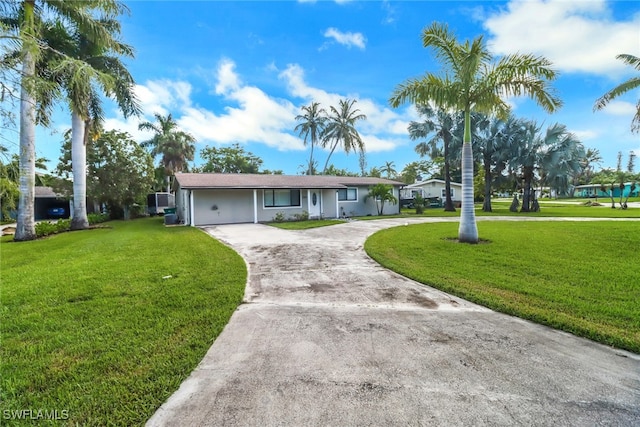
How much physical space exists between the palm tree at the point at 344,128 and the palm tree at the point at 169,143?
14.3 metres

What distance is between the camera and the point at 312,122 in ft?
102

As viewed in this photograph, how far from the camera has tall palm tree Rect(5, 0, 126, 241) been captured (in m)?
3.85

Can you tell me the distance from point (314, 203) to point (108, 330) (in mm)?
15783

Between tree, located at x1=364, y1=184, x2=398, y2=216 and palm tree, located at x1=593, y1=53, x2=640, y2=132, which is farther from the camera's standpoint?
tree, located at x1=364, y1=184, x2=398, y2=216

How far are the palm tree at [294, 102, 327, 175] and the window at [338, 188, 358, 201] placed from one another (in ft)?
43.6

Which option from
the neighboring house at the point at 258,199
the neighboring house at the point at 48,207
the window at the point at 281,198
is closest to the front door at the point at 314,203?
the neighboring house at the point at 258,199

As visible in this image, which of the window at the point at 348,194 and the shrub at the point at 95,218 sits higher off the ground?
the window at the point at 348,194

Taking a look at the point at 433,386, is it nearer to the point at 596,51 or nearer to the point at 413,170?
the point at 596,51

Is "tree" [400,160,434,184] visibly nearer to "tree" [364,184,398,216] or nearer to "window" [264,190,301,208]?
"tree" [364,184,398,216]

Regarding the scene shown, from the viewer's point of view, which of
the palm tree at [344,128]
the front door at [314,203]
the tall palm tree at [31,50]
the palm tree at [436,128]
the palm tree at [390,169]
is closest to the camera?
the tall palm tree at [31,50]

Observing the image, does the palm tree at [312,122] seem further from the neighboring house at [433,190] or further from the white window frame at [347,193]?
the white window frame at [347,193]

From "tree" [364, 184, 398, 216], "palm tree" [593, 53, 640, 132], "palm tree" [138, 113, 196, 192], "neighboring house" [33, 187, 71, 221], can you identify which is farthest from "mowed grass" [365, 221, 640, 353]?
"neighboring house" [33, 187, 71, 221]

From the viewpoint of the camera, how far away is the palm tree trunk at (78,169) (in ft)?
45.6

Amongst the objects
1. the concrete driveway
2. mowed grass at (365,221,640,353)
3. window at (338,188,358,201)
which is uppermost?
window at (338,188,358,201)
